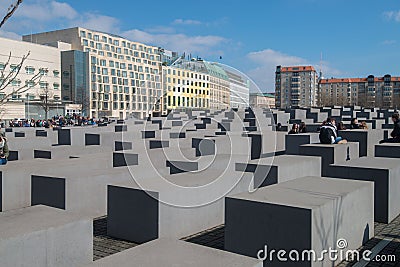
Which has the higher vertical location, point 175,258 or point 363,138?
point 363,138

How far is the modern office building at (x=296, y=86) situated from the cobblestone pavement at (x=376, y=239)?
13232 centimetres

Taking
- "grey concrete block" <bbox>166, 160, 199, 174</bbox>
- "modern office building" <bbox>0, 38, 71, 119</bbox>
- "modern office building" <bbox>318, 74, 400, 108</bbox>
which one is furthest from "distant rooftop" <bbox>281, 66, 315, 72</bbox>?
"grey concrete block" <bbox>166, 160, 199, 174</bbox>

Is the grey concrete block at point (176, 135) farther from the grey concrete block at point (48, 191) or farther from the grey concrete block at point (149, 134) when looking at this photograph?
the grey concrete block at point (48, 191)

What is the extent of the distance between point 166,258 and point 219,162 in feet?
21.1

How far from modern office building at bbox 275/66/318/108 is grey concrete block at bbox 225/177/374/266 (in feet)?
439

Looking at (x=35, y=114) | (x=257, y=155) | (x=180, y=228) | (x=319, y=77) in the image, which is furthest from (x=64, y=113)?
(x=319, y=77)

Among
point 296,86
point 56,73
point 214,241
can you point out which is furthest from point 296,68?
point 214,241

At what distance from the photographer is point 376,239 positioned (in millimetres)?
6820

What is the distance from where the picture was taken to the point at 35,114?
224 ft

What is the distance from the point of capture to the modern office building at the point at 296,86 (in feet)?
459

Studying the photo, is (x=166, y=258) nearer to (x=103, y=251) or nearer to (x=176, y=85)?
(x=103, y=251)

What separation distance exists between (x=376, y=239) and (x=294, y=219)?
2408 mm

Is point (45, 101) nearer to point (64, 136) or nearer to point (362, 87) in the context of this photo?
point (64, 136)

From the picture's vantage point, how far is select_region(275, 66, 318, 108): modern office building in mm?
139875
